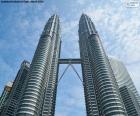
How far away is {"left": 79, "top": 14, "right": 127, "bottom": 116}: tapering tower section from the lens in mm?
115963

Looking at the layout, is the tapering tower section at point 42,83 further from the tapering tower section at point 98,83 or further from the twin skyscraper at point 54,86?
the tapering tower section at point 98,83

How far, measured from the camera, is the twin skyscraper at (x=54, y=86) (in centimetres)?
11912

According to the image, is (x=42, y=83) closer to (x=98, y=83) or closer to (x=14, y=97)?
(x=98, y=83)

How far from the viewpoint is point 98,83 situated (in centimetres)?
13488

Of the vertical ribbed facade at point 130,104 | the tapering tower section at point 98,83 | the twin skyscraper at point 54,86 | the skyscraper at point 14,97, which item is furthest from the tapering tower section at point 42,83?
the vertical ribbed facade at point 130,104

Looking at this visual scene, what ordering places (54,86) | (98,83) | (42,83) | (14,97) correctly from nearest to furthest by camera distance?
(98,83) → (42,83) → (54,86) → (14,97)

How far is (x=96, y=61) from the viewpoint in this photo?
152000mm

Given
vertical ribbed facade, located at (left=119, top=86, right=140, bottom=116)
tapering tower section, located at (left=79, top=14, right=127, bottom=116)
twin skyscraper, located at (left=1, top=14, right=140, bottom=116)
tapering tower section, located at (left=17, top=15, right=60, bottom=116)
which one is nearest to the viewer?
tapering tower section, located at (left=79, top=14, right=127, bottom=116)

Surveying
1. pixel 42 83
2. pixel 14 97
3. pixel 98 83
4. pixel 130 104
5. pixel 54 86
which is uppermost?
pixel 14 97

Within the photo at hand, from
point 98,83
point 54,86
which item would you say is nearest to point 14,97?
point 54,86

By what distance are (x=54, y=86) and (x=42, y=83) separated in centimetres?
2095

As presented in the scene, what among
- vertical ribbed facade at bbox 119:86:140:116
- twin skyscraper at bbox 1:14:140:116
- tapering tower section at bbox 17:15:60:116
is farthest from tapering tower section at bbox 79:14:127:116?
vertical ribbed facade at bbox 119:86:140:116

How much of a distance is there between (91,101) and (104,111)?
29440mm

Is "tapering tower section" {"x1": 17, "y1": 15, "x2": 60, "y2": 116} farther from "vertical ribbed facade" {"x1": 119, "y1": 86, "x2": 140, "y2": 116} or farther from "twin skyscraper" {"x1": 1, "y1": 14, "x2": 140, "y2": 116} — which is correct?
"vertical ribbed facade" {"x1": 119, "y1": 86, "x2": 140, "y2": 116}
